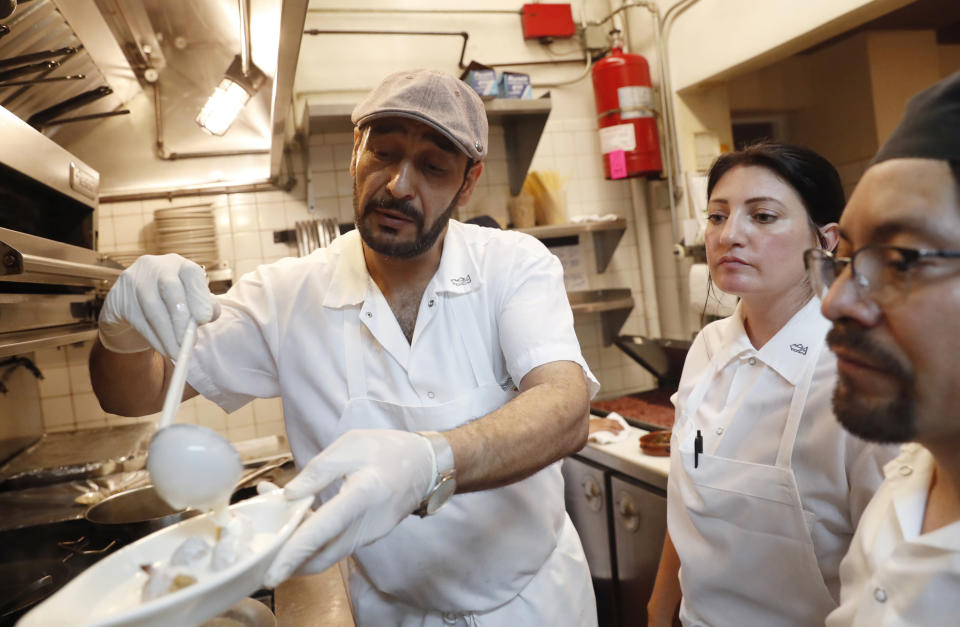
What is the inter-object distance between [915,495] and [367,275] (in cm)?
114

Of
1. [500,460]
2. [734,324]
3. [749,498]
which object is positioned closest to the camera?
[500,460]

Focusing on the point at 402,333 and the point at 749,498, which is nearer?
the point at 749,498

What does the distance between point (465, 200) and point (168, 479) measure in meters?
1.05

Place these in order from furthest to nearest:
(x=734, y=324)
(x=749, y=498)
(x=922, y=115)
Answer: (x=734, y=324)
(x=749, y=498)
(x=922, y=115)

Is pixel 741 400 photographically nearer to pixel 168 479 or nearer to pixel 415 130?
pixel 415 130

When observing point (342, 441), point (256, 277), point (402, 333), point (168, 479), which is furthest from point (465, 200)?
point (168, 479)

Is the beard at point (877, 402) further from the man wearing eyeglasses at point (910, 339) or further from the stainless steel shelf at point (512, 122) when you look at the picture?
the stainless steel shelf at point (512, 122)

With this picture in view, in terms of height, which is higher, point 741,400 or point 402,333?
point 402,333

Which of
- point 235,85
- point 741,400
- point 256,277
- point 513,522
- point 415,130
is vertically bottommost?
point 513,522

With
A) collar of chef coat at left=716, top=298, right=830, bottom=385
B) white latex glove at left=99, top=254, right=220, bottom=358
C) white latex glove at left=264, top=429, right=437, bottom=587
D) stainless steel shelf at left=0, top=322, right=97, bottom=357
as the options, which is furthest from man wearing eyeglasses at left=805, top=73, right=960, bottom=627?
stainless steel shelf at left=0, top=322, right=97, bottom=357

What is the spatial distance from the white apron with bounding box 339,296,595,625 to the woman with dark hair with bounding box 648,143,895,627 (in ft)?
1.17

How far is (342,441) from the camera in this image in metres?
0.98

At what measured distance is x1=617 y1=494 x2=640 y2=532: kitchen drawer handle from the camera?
2.38m

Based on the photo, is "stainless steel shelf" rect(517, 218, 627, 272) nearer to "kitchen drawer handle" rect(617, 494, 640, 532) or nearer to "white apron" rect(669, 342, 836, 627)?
"kitchen drawer handle" rect(617, 494, 640, 532)
